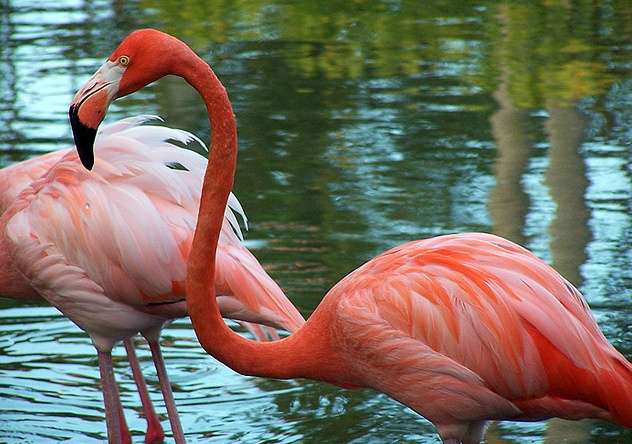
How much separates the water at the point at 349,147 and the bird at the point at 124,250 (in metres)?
0.58

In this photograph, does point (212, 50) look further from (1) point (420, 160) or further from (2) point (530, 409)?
(2) point (530, 409)

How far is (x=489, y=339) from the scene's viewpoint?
3914 millimetres

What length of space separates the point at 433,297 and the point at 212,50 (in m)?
7.74

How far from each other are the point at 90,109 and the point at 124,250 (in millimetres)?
882

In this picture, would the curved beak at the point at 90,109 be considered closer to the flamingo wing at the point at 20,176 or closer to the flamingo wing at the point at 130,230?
the flamingo wing at the point at 130,230

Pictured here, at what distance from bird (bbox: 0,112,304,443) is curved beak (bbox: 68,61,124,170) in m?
0.80

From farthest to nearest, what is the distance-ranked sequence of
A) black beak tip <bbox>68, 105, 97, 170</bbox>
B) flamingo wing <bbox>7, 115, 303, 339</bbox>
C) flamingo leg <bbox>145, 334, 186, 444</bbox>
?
flamingo leg <bbox>145, 334, 186, 444</bbox>
flamingo wing <bbox>7, 115, 303, 339</bbox>
black beak tip <bbox>68, 105, 97, 170</bbox>

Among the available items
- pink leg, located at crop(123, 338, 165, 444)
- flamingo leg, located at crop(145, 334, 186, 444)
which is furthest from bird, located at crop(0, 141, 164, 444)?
flamingo leg, located at crop(145, 334, 186, 444)

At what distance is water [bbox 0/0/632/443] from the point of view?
5230mm

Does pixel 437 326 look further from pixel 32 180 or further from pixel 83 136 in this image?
pixel 32 180

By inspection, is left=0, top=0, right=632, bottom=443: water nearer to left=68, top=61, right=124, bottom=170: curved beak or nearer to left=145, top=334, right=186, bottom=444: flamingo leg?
left=145, top=334, right=186, bottom=444: flamingo leg

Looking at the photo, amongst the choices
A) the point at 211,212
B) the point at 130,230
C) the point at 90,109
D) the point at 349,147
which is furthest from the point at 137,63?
the point at 349,147

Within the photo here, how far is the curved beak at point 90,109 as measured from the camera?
12.4 ft

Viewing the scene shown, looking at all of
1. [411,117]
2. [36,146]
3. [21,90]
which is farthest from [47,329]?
[21,90]
